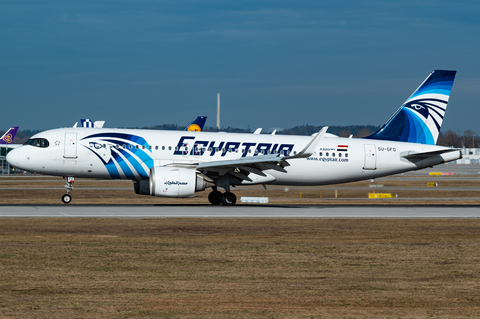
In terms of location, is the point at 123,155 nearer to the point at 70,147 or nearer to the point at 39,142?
the point at 70,147

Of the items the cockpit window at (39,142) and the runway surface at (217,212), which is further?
the cockpit window at (39,142)

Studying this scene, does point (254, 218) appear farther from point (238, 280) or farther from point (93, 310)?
point (93, 310)

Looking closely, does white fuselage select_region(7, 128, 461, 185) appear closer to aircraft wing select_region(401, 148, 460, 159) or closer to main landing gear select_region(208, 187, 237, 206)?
aircraft wing select_region(401, 148, 460, 159)

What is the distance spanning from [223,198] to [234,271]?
20.7 m

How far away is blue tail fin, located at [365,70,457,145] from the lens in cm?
3878

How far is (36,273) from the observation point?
44.5ft

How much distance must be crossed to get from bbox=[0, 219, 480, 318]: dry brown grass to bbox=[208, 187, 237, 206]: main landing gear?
11089mm

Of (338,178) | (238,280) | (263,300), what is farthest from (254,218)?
(263,300)

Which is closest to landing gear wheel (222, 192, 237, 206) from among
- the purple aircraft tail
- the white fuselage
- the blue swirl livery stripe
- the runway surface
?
the white fuselage

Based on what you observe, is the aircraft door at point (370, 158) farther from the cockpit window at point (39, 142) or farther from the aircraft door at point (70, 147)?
the cockpit window at point (39, 142)

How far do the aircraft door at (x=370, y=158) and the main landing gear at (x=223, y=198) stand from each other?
8.42m

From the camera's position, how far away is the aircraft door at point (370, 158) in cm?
3691

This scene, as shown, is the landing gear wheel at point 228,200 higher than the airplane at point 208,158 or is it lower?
lower

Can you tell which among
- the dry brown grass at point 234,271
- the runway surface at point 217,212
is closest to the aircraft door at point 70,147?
the runway surface at point 217,212
